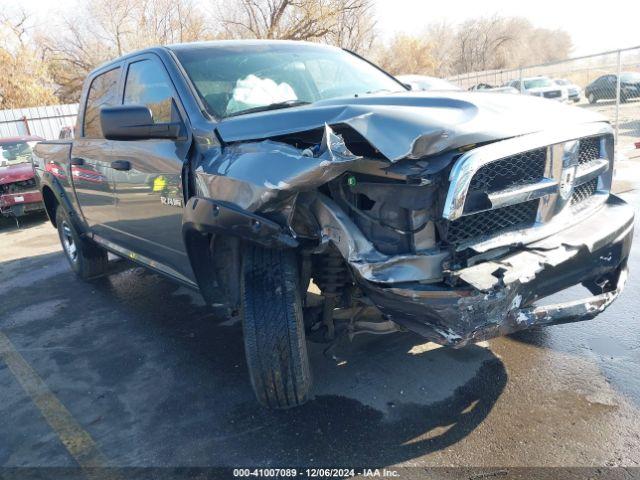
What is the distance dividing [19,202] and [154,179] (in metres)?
7.06

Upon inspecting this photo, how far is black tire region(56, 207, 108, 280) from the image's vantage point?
5.60 metres

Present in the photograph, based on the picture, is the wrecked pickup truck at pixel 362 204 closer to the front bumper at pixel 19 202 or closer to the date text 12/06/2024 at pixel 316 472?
the date text 12/06/2024 at pixel 316 472

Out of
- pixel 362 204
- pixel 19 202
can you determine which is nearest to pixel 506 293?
pixel 362 204

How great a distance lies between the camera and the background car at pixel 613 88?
67.6 ft

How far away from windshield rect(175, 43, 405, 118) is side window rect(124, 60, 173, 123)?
193mm

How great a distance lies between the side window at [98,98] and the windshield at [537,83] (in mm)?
22314

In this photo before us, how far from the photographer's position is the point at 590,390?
2.96m

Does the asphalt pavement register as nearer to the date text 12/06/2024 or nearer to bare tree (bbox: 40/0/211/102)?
the date text 12/06/2024

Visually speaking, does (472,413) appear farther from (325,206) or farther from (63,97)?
(63,97)

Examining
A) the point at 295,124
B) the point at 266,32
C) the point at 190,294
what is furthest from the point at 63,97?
the point at 295,124

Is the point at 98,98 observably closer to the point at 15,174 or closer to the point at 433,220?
the point at 433,220

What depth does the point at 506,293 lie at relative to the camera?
2277mm

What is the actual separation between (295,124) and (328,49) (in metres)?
1.93

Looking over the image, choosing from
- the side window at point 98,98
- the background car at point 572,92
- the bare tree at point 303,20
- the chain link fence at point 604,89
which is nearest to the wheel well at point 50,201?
the side window at point 98,98
